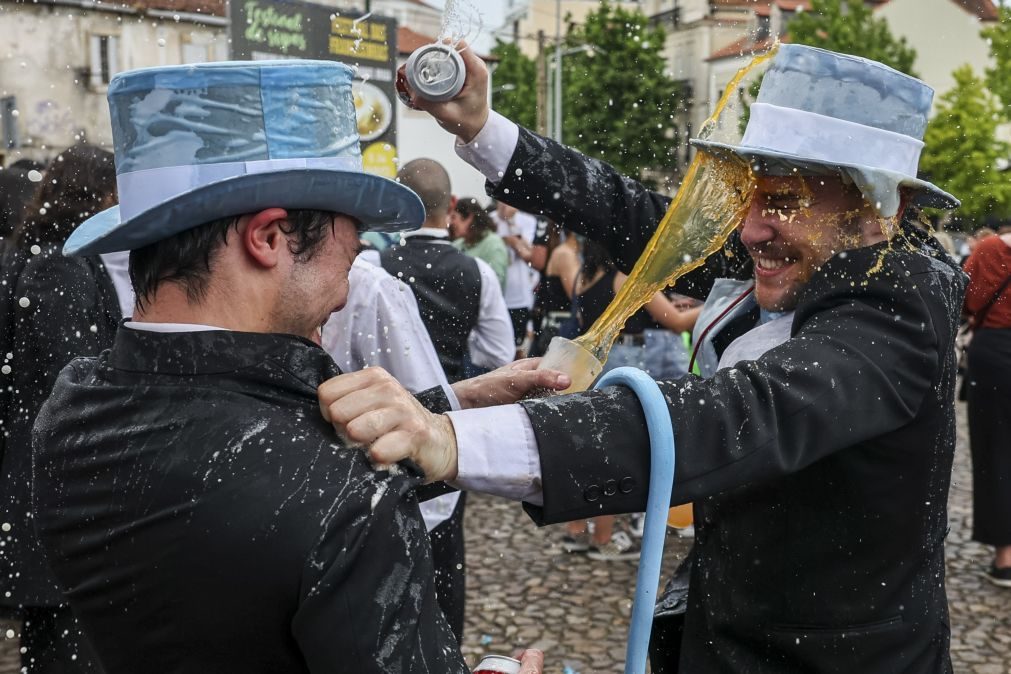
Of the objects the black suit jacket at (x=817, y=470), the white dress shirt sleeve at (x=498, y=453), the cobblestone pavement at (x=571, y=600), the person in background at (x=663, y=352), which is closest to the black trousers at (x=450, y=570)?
the cobblestone pavement at (x=571, y=600)

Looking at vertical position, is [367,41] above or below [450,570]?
above

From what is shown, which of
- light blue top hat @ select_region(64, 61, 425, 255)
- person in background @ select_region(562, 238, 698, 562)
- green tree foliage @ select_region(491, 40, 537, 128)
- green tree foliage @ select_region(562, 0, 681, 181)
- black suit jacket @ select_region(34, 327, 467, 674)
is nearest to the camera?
black suit jacket @ select_region(34, 327, 467, 674)

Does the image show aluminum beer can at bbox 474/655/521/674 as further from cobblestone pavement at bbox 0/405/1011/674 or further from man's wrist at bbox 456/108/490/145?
cobblestone pavement at bbox 0/405/1011/674

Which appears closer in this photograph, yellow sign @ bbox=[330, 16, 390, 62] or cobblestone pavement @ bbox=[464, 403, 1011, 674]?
cobblestone pavement @ bbox=[464, 403, 1011, 674]

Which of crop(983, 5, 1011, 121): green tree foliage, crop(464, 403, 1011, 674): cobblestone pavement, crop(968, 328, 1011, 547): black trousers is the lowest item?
crop(464, 403, 1011, 674): cobblestone pavement

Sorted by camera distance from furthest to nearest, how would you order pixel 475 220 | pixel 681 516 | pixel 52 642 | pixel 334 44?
pixel 334 44, pixel 475 220, pixel 52 642, pixel 681 516

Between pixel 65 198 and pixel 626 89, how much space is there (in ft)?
25.4

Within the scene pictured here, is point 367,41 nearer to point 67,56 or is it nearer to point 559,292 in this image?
point 559,292

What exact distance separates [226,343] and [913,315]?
1.19 metres

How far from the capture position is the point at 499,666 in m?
1.55

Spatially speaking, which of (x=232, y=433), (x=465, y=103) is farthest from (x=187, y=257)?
(x=465, y=103)

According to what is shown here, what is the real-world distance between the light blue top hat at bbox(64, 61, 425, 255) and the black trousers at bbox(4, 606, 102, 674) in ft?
7.06

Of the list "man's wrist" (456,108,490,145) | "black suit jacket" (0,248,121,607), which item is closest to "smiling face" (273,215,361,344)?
"man's wrist" (456,108,490,145)

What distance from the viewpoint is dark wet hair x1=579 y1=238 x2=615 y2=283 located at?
6059mm
